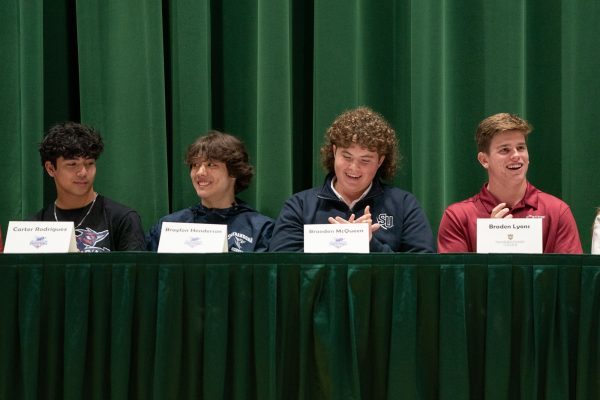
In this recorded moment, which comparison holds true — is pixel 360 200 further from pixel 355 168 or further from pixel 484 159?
pixel 484 159

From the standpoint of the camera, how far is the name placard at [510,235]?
7.93ft

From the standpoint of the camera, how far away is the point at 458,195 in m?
3.46

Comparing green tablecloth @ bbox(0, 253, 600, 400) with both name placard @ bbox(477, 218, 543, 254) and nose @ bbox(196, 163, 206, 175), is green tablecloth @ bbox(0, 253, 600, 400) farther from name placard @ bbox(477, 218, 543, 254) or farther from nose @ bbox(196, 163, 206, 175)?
nose @ bbox(196, 163, 206, 175)

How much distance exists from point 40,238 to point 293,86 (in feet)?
5.21

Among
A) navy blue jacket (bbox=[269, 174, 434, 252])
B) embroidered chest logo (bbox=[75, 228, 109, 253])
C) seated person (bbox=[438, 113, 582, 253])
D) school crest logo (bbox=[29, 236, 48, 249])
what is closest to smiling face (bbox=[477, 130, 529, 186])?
seated person (bbox=[438, 113, 582, 253])

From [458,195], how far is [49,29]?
208cm

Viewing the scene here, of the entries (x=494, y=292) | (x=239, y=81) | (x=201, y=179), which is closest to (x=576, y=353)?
(x=494, y=292)

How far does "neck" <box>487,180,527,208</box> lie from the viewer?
3.00 meters

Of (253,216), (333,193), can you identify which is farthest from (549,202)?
(253,216)

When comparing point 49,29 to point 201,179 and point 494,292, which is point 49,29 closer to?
point 201,179

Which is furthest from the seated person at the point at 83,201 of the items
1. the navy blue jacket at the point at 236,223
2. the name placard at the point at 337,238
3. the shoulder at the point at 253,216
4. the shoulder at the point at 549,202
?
the shoulder at the point at 549,202

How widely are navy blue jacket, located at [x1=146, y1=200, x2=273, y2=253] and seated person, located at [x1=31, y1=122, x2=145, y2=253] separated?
16 cm

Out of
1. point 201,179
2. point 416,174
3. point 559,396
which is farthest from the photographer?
point 416,174

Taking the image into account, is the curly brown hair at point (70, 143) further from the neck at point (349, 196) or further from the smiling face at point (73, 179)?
the neck at point (349, 196)
